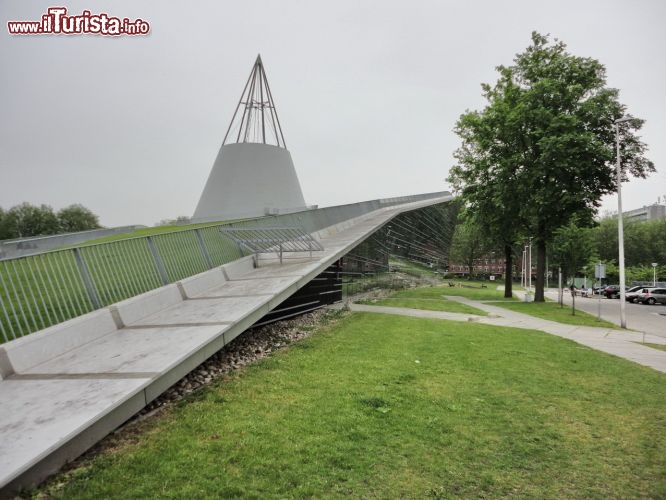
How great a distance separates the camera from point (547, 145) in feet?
70.5

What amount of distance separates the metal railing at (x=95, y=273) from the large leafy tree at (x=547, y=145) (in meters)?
17.7

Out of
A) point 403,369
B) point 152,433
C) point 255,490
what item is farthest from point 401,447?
point 403,369

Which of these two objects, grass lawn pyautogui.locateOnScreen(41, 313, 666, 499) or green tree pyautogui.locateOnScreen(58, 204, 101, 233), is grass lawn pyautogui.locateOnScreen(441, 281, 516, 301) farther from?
green tree pyautogui.locateOnScreen(58, 204, 101, 233)

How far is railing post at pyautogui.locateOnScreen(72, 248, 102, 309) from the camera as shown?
259 inches

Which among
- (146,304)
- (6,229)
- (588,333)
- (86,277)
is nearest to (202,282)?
(146,304)

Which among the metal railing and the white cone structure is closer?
the metal railing

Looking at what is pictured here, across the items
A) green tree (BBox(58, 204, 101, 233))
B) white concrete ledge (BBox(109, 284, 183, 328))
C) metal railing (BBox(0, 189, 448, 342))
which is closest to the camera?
metal railing (BBox(0, 189, 448, 342))

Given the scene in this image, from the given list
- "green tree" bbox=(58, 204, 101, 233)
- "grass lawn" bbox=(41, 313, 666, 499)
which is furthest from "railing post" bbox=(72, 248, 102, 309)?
"green tree" bbox=(58, 204, 101, 233)

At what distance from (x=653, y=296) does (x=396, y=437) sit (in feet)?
125

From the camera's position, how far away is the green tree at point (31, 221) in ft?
198

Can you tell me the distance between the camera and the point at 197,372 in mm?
6738

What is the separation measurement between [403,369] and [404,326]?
17.0ft

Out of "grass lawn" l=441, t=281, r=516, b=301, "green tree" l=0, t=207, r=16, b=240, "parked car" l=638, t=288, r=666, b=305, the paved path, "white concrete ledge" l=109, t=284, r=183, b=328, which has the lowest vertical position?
"parked car" l=638, t=288, r=666, b=305

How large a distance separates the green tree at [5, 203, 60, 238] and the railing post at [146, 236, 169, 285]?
62.6m
